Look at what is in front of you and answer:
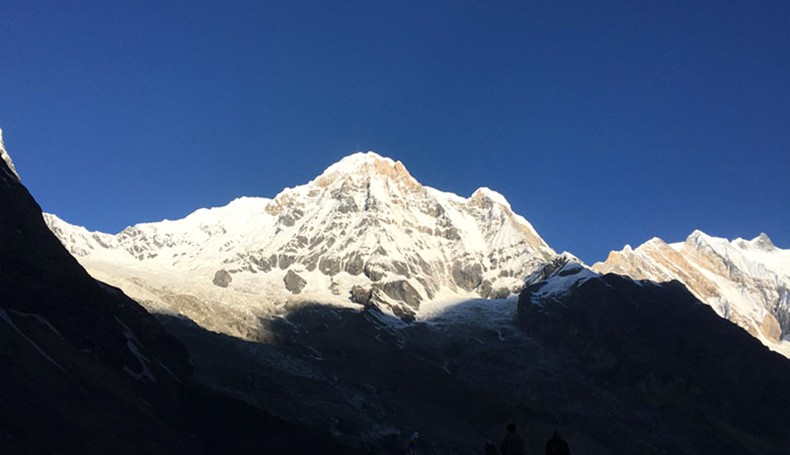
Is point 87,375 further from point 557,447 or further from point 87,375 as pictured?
point 557,447

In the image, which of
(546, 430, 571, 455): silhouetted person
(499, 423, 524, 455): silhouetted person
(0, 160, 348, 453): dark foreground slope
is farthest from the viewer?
(0, 160, 348, 453): dark foreground slope

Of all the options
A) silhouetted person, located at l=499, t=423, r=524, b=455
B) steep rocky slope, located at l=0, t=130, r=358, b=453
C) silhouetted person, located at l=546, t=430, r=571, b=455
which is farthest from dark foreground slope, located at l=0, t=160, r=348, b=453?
silhouetted person, located at l=546, t=430, r=571, b=455

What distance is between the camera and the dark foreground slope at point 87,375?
7712 cm

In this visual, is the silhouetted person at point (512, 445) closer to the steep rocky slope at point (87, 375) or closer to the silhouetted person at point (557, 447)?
the silhouetted person at point (557, 447)

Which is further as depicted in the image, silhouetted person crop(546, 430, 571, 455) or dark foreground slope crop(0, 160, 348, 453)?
dark foreground slope crop(0, 160, 348, 453)

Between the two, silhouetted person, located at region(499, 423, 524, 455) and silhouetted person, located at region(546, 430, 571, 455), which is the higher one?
silhouetted person, located at region(546, 430, 571, 455)

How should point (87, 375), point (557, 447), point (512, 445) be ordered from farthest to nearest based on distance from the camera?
point (87, 375), point (512, 445), point (557, 447)

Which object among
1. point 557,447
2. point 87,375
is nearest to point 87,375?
point 87,375

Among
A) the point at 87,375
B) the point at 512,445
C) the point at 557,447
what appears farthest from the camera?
the point at 87,375

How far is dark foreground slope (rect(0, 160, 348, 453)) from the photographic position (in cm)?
7712

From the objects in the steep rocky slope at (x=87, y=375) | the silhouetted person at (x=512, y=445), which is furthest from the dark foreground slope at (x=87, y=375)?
the silhouetted person at (x=512, y=445)

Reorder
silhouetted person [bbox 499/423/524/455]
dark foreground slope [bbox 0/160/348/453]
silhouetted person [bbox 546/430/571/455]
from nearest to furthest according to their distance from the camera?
silhouetted person [bbox 546/430/571/455]
silhouetted person [bbox 499/423/524/455]
dark foreground slope [bbox 0/160/348/453]

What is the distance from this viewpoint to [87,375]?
309 ft

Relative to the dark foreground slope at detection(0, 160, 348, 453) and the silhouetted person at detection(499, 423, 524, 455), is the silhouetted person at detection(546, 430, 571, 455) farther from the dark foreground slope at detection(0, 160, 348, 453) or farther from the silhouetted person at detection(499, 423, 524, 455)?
the dark foreground slope at detection(0, 160, 348, 453)
